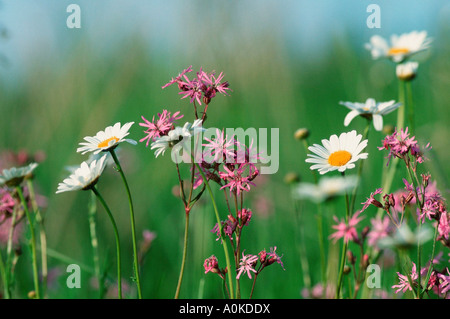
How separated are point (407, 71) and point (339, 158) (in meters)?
A: 0.45

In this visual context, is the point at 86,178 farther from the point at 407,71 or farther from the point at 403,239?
the point at 407,71

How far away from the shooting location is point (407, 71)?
3.44 ft

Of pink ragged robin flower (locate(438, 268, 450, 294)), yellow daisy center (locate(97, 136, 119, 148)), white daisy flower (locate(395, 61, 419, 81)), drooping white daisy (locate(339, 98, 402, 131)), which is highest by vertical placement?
white daisy flower (locate(395, 61, 419, 81))

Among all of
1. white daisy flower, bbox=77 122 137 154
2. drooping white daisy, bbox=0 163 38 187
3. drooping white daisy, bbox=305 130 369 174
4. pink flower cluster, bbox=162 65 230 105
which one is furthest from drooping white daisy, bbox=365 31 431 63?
drooping white daisy, bbox=0 163 38 187

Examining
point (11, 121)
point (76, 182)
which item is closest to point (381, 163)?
point (76, 182)

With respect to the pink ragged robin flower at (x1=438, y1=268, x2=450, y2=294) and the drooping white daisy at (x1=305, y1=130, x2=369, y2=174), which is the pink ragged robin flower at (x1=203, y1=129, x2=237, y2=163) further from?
the pink ragged robin flower at (x1=438, y1=268, x2=450, y2=294)

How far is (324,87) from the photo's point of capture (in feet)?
6.87

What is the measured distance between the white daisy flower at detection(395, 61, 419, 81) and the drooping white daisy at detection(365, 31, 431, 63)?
0.03 metres

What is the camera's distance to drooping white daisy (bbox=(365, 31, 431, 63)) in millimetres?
1054

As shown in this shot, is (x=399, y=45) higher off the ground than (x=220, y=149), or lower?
higher

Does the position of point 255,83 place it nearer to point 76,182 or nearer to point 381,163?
point 381,163

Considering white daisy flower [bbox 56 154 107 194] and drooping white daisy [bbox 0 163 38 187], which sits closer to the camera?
white daisy flower [bbox 56 154 107 194]

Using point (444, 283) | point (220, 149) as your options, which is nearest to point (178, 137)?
point (220, 149)
